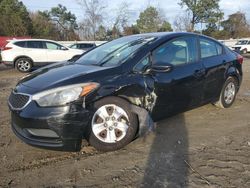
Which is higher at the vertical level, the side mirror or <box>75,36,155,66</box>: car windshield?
<box>75,36,155,66</box>: car windshield

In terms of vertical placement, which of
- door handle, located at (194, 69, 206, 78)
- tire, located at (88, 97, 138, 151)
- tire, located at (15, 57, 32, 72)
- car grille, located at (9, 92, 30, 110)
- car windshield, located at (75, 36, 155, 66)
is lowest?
tire, located at (15, 57, 32, 72)

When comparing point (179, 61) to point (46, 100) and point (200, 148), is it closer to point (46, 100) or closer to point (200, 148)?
point (200, 148)

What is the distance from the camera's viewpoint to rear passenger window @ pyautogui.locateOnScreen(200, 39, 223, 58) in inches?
231

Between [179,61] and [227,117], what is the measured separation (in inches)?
59.4

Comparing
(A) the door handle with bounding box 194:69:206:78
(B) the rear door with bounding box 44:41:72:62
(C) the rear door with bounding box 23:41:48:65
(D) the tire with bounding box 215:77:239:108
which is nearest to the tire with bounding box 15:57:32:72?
(C) the rear door with bounding box 23:41:48:65

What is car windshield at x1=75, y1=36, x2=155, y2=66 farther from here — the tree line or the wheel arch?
the tree line

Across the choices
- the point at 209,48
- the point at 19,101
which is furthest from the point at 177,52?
the point at 19,101

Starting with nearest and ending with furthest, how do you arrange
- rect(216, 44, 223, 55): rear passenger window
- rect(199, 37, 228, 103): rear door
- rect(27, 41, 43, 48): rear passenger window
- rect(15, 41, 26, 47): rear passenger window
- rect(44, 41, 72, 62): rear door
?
rect(199, 37, 228, 103): rear door, rect(216, 44, 223, 55): rear passenger window, rect(15, 41, 26, 47): rear passenger window, rect(27, 41, 43, 48): rear passenger window, rect(44, 41, 72, 62): rear door

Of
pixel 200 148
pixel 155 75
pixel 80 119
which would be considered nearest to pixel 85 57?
pixel 155 75

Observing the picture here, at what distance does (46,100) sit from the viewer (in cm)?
413

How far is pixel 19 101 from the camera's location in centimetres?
433

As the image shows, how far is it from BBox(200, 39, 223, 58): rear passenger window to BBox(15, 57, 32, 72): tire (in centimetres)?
1100

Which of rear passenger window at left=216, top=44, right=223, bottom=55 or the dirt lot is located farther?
rear passenger window at left=216, top=44, right=223, bottom=55

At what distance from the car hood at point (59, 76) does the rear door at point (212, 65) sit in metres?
2.04
